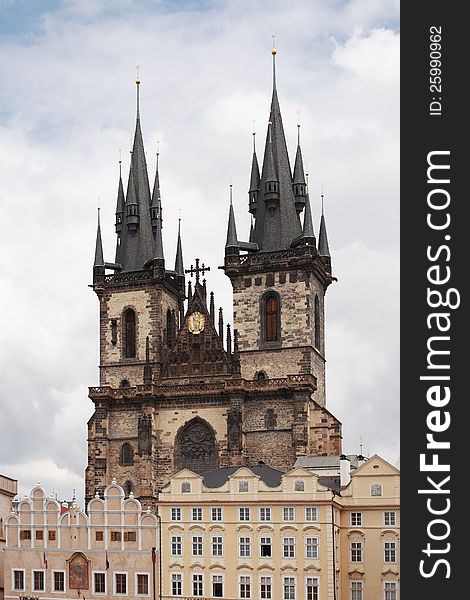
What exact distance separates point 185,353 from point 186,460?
7296mm

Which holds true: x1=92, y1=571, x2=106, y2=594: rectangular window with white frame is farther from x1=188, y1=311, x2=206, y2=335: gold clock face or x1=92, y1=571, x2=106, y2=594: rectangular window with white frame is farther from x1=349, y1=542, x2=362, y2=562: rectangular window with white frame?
x1=188, y1=311, x2=206, y2=335: gold clock face

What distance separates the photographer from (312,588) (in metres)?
57.8

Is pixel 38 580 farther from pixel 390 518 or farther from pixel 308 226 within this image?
pixel 308 226

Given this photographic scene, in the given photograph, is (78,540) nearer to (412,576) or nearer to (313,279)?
(313,279)

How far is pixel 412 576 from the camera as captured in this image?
94.7ft

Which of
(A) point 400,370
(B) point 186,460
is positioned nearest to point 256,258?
(B) point 186,460

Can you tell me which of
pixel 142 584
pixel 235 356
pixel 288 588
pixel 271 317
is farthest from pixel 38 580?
pixel 271 317

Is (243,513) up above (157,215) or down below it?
below

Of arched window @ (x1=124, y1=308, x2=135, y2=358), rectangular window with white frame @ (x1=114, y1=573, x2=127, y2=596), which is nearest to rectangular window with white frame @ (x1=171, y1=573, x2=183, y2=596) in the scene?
rectangular window with white frame @ (x1=114, y1=573, x2=127, y2=596)

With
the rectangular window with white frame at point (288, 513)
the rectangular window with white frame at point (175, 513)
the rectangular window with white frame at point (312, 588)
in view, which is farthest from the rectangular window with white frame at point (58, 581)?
the rectangular window with white frame at point (312, 588)

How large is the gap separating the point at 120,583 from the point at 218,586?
5.51 metres

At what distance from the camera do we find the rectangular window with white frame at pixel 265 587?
58.5m

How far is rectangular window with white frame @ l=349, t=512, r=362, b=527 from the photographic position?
60219mm

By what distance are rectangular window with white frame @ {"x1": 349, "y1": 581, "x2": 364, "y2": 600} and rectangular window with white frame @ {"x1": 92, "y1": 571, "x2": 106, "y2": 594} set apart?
508 inches
